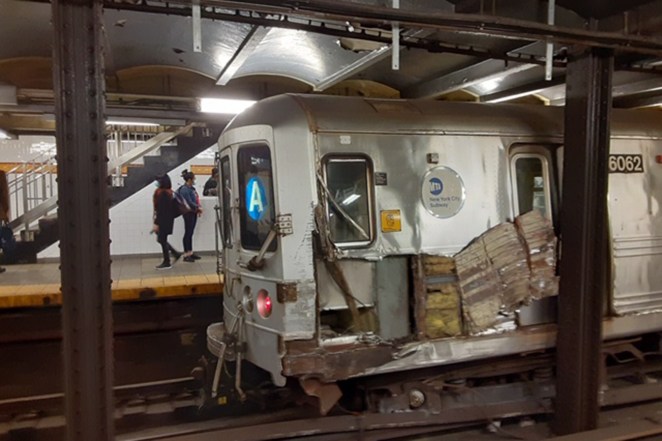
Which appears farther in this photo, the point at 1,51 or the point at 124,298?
the point at 124,298

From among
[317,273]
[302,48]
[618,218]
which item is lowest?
[317,273]

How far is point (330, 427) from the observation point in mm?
4426

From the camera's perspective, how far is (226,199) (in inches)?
209

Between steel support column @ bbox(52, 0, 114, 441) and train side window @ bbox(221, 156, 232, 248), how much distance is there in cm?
228

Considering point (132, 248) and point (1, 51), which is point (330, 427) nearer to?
point (1, 51)

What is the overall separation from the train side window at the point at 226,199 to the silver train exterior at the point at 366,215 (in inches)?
1.2

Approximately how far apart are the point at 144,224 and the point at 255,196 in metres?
7.91

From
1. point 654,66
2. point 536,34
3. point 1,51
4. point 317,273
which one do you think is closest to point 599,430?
point 317,273

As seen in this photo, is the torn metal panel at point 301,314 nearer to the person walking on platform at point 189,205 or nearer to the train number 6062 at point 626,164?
the train number 6062 at point 626,164

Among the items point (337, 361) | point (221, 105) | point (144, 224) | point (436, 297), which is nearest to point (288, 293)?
point (337, 361)

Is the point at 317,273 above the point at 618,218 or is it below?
below

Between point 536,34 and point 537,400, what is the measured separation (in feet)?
10.7

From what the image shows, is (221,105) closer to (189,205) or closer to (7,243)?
(189,205)

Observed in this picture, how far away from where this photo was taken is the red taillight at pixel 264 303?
14.7 ft
